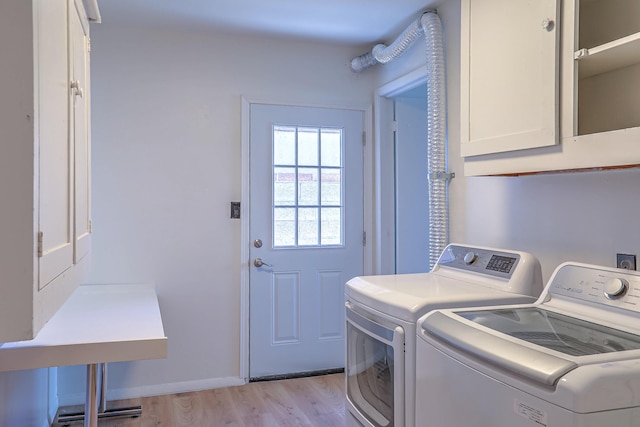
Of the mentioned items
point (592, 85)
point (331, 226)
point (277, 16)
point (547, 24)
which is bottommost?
point (331, 226)

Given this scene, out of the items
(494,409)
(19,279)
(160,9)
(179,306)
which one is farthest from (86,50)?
(494,409)

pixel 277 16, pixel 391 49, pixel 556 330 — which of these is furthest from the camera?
pixel 391 49

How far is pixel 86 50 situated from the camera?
2.07m

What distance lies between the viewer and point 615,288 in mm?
1483

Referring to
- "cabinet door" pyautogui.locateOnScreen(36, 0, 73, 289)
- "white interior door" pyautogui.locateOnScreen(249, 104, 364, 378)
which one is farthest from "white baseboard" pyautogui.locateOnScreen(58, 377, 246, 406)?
"cabinet door" pyautogui.locateOnScreen(36, 0, 73, 289)

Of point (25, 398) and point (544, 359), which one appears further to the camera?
point (25, 398)

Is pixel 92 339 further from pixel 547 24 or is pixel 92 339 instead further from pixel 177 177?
pixel 547 24

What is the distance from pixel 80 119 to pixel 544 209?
6.03 feet

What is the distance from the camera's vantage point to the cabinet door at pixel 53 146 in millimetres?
1158

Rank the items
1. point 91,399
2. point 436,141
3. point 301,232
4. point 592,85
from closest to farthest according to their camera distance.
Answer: point 592,85 → point 91,399 → point 436,141 → point 301,232

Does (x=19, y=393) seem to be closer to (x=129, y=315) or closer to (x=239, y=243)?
(x=129, y=315)

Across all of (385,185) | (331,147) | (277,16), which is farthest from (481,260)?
(277,16)

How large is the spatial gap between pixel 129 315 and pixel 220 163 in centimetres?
137

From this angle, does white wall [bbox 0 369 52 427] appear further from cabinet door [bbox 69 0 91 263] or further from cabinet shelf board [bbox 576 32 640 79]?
cabinet shelf board [bbox 576 32 640 79]
